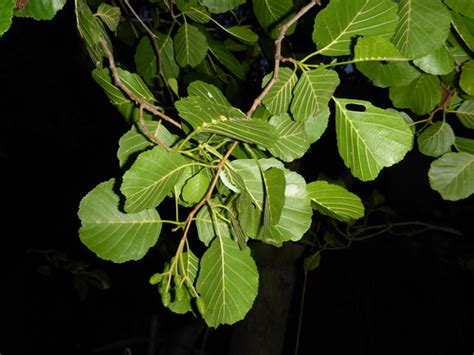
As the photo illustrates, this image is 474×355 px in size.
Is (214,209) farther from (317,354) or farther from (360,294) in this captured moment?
(360,294)

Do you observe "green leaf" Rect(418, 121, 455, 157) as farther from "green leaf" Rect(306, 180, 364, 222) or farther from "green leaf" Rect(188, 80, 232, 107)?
"green leaf" Rect(188, 80, 232, 107)

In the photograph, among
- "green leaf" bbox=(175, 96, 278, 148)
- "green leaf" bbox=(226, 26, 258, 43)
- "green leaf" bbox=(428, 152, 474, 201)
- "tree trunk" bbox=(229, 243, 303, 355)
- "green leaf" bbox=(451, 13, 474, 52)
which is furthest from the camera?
"tree trunk" bbox=(229, 243, 303, 355)

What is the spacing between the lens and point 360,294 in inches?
151

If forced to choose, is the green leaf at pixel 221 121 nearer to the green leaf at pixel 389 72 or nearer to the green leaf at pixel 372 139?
the green leaf at pixel 372 139

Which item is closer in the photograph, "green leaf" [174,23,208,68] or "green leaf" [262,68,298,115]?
"green leaf" [262,68,298,115]

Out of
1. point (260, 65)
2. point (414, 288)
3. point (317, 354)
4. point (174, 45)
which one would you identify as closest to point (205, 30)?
point (174, 45)

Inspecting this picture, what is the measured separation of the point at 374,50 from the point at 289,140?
150mm

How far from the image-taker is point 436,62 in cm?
69

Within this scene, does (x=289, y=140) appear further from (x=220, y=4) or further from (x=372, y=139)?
(x=220, y=4)

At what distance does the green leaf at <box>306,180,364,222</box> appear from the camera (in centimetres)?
58

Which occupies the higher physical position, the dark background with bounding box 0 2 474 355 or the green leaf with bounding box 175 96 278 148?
the green leaf with bounding box 175 96 278 148

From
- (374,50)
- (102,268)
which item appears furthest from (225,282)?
(102,268)

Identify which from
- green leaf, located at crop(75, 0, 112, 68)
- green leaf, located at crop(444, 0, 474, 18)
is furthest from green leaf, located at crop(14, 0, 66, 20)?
green leaf, located at crop(444, 0, 474, 18)

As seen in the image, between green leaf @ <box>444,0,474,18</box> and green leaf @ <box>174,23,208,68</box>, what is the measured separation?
1.93 feet
